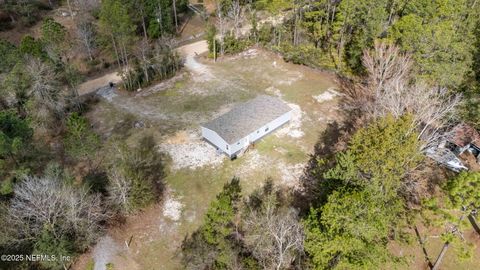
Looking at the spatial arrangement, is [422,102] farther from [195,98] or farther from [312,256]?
[195,98]

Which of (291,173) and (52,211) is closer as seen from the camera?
(52,211)

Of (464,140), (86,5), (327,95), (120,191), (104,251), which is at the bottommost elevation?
(104,251)

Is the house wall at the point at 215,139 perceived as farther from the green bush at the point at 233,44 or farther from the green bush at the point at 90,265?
the green bush at the point at 233,44

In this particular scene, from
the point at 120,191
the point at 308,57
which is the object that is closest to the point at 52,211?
the point at 120,191

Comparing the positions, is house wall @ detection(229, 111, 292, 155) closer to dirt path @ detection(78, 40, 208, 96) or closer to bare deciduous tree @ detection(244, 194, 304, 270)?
bare deciduous tree @ detection(244, 194, 304, 270)

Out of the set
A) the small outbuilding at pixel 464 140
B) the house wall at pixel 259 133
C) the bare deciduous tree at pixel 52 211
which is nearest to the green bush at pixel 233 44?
the house wall at pixel 259 133

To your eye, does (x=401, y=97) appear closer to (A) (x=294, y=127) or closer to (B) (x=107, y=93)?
(A) (x=294, y=127)
